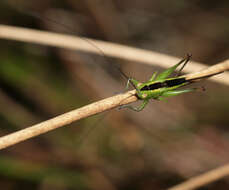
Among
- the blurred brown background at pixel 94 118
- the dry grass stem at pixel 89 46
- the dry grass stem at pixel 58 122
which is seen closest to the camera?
the dry grass stem at pixel 58 122

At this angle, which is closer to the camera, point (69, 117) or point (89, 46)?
point (69, 117)

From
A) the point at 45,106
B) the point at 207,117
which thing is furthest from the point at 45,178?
the point at 207,117

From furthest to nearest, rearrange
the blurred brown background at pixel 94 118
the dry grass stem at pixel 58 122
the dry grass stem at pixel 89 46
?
the blurred brown background at pixel 94 118, the dry grass stem at pixel 89 46, the dry grass stem at pixel 58 122

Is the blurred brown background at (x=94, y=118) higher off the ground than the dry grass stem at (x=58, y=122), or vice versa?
the blurred brown background at (x=94, y=118)

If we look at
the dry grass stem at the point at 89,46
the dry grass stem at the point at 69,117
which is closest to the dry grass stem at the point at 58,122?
the dry grass stem at the point at 69,117

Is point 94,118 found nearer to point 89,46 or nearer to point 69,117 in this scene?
point 89,46

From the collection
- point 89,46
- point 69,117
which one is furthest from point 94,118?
point 69,117

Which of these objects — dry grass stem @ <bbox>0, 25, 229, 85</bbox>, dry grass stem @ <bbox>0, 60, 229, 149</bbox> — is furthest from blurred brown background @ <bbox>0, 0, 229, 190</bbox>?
dry grass stem @ <bbox>0, 60, 229, 149</bbox>

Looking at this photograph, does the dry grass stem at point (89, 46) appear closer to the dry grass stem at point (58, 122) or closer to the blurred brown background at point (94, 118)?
the blurred brown background at point (94, 118)

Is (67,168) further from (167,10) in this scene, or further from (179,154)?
(167,10)
